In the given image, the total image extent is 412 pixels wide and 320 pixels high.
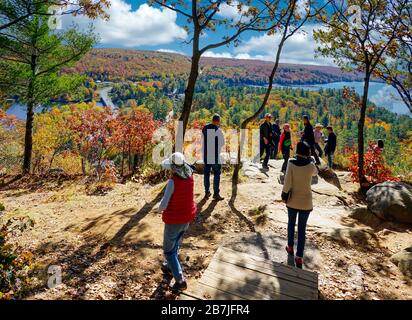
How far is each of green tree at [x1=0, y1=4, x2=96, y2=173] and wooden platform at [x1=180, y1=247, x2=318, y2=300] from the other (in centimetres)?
1372

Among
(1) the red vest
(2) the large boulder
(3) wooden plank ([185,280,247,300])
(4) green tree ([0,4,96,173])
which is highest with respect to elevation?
(4) green tree ([0,4,96,173])

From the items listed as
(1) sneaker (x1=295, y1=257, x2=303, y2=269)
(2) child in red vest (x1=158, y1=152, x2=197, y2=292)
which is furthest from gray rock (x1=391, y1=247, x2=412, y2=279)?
(2) child in red vest (x1=158, y1=152, x2=197, y2=292)

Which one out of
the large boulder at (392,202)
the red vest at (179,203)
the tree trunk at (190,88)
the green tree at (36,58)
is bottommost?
the large boulder at (392,202)

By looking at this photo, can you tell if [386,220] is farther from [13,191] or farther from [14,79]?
[14,79]

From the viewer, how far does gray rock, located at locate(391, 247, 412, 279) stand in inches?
208

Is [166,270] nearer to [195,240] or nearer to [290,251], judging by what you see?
[195,240]

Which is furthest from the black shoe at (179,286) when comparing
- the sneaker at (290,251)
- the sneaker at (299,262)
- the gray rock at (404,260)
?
the gray rock at (404,260)

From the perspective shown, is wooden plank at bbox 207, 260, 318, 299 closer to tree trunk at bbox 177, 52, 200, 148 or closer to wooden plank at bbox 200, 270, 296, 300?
wooden plank at bbox 200, 270, 296, 300

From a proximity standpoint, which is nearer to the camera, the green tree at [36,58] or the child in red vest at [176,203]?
the child in red vest at [176,203]

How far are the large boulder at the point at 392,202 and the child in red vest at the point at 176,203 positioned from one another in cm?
557

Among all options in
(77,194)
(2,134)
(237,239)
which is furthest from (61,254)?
(2,134)

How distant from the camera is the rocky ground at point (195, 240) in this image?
188 inches

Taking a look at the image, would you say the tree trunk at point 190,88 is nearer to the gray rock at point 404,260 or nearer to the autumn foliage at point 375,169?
the gray rock at point 404,260
